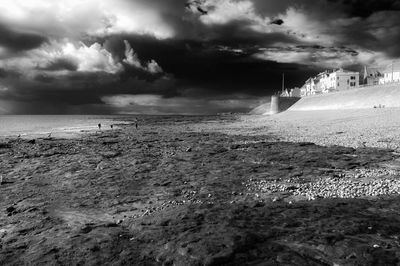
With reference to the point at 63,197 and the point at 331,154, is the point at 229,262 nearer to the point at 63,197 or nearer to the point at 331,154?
the point at 63,197

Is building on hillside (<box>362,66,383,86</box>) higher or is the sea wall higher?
building on hillside (<box>362,66,383,86</box>)

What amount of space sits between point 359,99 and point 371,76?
2267 inches

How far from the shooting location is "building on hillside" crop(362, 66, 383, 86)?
459ft

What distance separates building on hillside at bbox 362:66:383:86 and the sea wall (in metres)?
34.2

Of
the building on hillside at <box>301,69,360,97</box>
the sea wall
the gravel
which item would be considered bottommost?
the gravel

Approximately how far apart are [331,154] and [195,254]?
16.6 m

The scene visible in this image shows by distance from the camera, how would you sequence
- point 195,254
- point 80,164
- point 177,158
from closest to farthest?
point 195,254 → point 80,164 → point 177,158

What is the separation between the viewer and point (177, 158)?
2408cm

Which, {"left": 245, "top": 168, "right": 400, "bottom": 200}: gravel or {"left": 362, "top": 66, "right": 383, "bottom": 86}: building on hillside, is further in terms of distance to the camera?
{"left": 362, "top": 66, "right": 383, "bottom": 86}: building on hillside

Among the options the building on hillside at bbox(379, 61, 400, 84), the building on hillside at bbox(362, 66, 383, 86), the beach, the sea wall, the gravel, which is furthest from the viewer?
the building on hillside at bbox(362, 66, 383, 86)

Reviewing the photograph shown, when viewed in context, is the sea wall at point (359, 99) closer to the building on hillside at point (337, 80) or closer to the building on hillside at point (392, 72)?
the building on hillside at point (337, 80)

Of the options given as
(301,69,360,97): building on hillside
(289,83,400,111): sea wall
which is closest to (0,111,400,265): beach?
(289,83,400,111): sea wall

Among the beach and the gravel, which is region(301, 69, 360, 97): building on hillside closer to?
the gravel

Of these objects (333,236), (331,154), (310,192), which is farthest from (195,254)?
(331,154)
